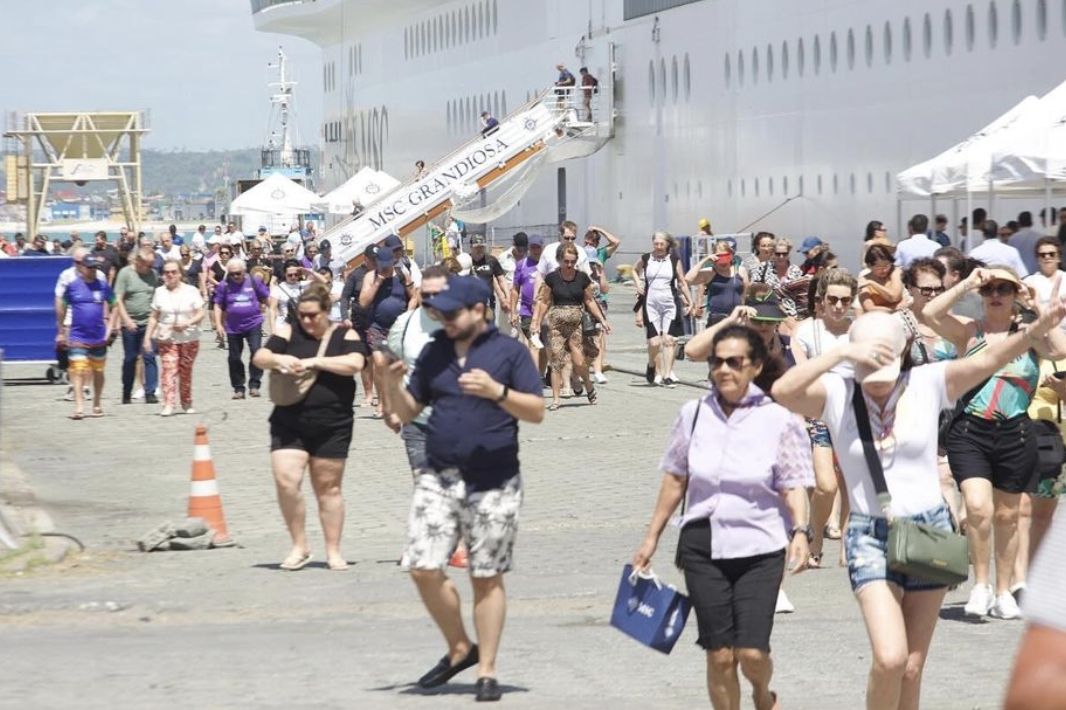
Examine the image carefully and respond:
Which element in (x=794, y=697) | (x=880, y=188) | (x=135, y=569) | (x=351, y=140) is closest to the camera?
(x=794, y=697)

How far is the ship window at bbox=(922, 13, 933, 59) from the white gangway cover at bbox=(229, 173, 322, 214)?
2052cm

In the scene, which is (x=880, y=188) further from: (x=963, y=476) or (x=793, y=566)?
(x=793, y=566)

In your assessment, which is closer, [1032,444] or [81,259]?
[1032,444]

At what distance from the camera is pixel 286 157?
141750mm

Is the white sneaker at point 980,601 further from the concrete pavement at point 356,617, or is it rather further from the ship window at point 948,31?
the ship window at point 948,31

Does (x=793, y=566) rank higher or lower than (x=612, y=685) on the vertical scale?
higher

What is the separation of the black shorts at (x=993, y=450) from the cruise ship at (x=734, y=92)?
73.8 ft

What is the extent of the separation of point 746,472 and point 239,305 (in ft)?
53.3

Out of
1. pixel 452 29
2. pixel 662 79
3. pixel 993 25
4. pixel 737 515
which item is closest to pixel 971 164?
pixel 993 25

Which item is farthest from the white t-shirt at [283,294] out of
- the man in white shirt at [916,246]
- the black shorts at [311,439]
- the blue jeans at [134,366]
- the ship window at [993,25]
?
the ship window at [993,25]

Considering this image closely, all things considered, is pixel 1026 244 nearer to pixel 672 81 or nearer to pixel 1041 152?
pixel 1041 152

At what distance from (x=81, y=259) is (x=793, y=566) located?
15.7 m

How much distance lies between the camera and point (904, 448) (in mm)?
6500

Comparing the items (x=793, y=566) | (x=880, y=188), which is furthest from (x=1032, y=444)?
(x=880, y=188)
